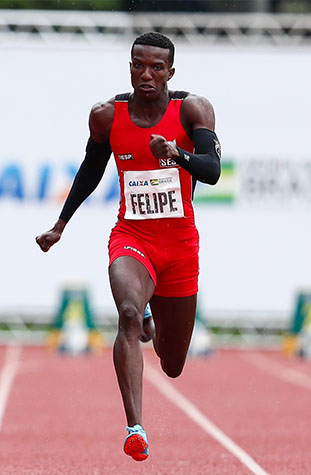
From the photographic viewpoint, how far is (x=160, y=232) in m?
6.12

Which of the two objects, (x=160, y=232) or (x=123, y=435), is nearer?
(x=160, y=232)

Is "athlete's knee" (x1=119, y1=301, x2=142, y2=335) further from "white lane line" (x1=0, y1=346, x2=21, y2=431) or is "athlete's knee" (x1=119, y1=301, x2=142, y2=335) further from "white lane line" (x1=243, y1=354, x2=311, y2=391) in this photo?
"white lane line" (x1=243, y1=354, x2=311, y2=391)

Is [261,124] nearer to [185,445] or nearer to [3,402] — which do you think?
[3,402]

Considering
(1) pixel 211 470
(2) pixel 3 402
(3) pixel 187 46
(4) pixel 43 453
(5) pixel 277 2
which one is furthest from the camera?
(5) pixel 277 2

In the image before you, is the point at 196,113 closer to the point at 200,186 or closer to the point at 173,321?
the point at 173,321

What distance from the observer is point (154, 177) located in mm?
6027

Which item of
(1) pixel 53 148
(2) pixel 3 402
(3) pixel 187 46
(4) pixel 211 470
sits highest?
(3) pixel 187 46

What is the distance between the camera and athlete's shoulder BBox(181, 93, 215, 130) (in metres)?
5.96

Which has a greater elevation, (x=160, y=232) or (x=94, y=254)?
(x=160, y=232)

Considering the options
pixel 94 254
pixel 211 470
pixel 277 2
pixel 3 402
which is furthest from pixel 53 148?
pixel 211 470

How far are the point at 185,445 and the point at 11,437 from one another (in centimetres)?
140

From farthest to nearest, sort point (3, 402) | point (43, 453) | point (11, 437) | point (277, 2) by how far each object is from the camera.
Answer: point (277, 2)
point (3, 402)
point (11, 437)
point (43, 453)

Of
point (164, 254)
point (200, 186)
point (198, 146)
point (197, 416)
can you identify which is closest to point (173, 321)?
point (164, 254)

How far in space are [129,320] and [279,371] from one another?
30.5 ft
